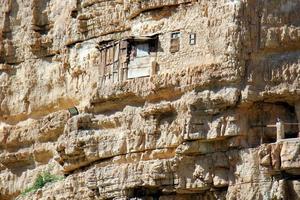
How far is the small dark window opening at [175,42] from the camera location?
1545 inches

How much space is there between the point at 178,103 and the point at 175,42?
1807mm

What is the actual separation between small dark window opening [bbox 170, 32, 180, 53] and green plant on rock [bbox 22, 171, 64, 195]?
5.67 m

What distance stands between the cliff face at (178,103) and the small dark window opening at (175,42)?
0.03 meters

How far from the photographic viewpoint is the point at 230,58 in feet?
124

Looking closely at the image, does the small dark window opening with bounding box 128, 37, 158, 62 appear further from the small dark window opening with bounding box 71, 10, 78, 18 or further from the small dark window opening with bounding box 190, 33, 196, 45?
the small dark window opening with bounding box 71, 10, 78, 18

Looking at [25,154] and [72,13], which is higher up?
[72,13]

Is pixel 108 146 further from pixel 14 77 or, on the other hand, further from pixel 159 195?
pixel 14 77

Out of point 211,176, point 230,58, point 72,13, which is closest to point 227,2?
point 230,58

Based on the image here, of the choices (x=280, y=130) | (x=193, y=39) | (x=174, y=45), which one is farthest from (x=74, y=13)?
(x=280, y=130)

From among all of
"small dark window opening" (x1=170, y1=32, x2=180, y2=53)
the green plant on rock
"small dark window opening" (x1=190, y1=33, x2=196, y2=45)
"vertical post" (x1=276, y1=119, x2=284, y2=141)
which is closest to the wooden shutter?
"small dark window opening" (x1=170, y1=32, x2=180, y2=53)

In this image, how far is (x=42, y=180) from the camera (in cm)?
4309

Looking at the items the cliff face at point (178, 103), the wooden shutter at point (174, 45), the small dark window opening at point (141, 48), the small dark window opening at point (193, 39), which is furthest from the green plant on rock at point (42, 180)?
the small dark window opening at point (193, 39)

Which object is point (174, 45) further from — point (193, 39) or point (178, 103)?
point (178, 103)

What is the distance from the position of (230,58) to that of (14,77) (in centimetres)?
1022
